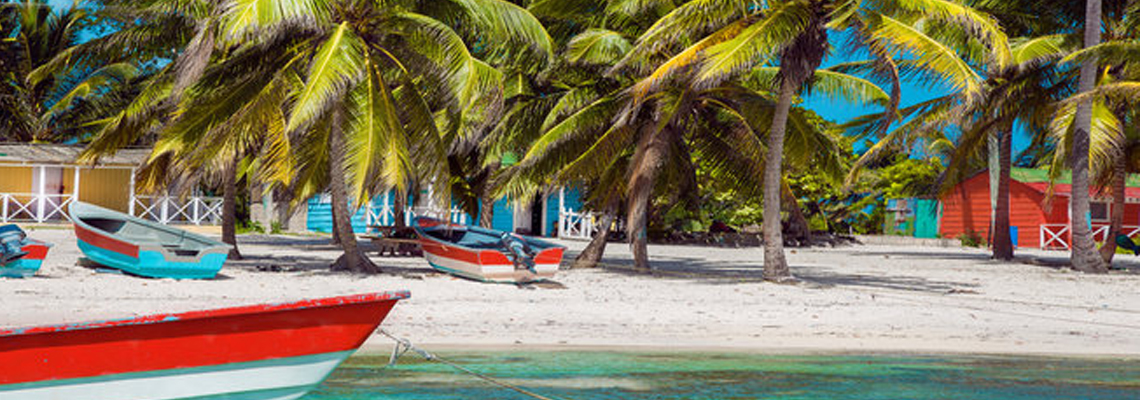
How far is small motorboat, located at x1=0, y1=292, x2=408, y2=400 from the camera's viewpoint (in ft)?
20.2

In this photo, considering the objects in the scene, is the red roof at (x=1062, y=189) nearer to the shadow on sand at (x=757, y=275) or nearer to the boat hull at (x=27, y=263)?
the shadow on sand at (x=757, y=275)

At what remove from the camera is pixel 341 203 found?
642 inches

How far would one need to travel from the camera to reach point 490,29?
16016mm

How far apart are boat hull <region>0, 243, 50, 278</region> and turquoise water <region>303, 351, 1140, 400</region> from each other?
6439 mm

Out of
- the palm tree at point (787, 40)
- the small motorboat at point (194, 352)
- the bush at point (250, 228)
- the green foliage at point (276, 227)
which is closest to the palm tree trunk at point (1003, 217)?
the palm tree at point (787, 40)

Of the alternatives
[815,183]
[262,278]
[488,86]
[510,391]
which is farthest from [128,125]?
[815,183]

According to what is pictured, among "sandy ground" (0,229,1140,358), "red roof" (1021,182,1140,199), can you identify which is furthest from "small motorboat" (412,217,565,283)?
"red roof" (1021,182,1140,199)

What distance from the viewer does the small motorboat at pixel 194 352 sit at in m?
6.14

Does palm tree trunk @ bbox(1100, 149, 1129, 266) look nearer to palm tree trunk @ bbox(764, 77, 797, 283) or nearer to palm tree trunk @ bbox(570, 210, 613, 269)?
palm tree trunk @ bbox(764, 77, 797, 283)

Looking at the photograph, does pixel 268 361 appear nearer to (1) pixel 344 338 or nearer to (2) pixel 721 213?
(1) pixel 344 338

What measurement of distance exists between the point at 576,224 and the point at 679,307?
79.6ft

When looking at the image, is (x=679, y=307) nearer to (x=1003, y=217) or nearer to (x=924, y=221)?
(x=1003, y=217)

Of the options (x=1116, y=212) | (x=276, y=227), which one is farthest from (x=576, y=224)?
(x=1116, y=212)

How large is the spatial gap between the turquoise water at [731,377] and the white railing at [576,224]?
25.0 m
